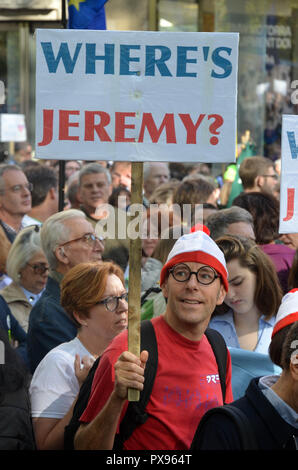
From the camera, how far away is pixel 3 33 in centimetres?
1781

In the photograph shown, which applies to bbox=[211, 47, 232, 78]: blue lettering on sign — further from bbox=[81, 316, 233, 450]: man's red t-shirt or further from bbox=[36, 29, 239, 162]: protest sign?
bbox=[81, 316, 233, 450]: man's red t-shirt

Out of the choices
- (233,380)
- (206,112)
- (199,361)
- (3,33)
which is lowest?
(233,380)

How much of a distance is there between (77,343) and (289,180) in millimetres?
1245

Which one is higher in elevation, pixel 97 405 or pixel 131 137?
pixel 131 137

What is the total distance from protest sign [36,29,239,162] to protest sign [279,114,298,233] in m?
0.77

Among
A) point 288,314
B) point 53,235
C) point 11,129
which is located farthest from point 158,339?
point 11,129

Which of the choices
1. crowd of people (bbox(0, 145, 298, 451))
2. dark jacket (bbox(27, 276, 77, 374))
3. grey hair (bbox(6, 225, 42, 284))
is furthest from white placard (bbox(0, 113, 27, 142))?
dark jacket (bbox(27, 276, 77, 374))

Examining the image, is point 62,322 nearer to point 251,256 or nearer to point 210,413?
point 251,256

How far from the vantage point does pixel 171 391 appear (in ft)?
9.94

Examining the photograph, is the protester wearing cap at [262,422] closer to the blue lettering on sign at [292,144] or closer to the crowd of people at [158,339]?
the crowd of people at [158,339]

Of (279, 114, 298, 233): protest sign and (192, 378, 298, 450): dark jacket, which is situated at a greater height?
(279, 114, 298, 233): protest sign

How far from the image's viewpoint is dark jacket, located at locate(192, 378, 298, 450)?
7.88ft

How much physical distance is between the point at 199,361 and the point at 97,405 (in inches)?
16.5
